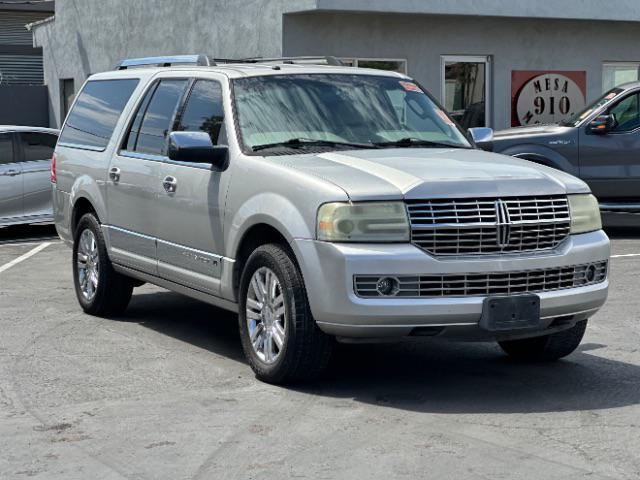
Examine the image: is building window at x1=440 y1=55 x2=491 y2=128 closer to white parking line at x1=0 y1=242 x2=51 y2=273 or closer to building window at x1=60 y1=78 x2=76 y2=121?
white parking line at x1=0 y1=242 x2=51 y2=273

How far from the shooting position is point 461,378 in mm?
7598

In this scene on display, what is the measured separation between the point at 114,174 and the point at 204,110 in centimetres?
121

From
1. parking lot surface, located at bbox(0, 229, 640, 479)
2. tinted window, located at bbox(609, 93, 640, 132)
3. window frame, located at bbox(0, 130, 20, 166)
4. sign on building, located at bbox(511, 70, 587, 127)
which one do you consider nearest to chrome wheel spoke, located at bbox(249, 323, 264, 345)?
parking lot surface, located at bbox(0, 229, 640, 479)

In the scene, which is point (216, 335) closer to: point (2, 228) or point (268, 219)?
point (268, 219)

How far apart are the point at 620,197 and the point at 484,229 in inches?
369

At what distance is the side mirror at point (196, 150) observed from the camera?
306 inches

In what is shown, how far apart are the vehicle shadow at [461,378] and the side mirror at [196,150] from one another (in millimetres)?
1329

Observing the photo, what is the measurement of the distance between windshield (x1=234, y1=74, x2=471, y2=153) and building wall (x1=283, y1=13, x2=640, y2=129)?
37.3 ft

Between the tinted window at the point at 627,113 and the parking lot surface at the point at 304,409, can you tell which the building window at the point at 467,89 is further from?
the parking lot surface at the point at 304,409

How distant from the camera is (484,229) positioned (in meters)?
6.91

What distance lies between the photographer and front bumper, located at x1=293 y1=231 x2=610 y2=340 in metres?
6.74

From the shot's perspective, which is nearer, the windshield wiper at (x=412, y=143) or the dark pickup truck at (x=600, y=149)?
the windshield wiper at (x=412, y=143)

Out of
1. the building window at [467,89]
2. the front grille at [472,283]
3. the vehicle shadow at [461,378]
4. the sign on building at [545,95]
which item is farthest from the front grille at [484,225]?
the sign on building at [545,95]

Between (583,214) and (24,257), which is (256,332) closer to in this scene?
(583,214)
